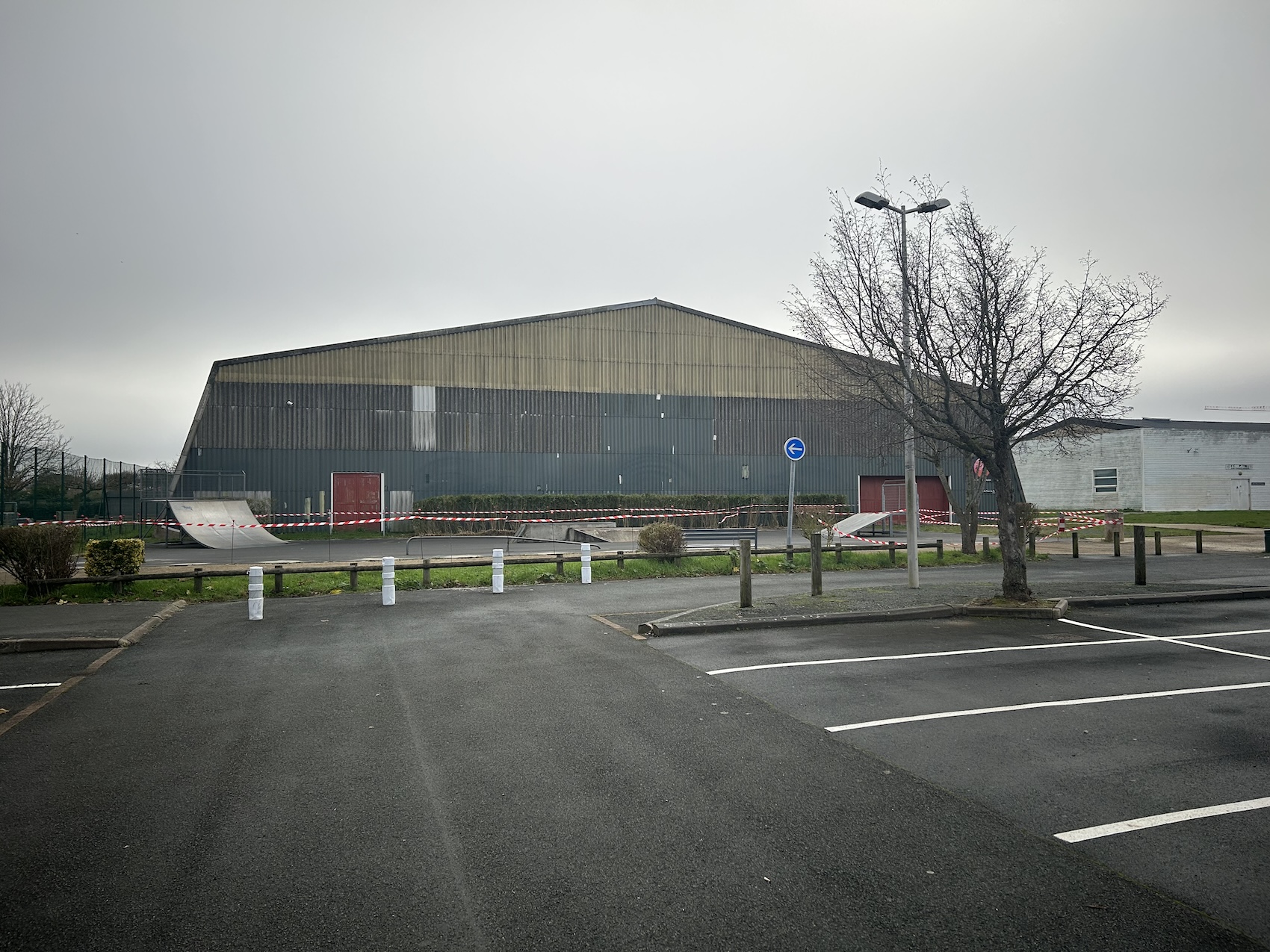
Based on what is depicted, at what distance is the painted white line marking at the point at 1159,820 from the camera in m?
4.34

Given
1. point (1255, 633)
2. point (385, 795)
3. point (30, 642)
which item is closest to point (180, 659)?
point (30, 642)

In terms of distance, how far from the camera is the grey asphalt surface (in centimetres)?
346

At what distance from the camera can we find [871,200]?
539 inches

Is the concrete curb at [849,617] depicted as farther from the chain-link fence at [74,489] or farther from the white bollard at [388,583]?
the chain-link fence at [74,489]

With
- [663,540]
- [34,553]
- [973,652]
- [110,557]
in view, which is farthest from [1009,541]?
[34,553]

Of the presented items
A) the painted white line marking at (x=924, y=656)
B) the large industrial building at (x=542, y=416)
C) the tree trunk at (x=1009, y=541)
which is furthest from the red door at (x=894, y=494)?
the painted white line marking at (x=924, y=656)

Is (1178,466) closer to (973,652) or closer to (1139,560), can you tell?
(1139,560)

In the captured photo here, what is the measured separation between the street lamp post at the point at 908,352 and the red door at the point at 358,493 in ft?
88.7

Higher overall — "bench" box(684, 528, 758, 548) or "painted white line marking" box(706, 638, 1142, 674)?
"bench" box(684, 528, 758, 548)

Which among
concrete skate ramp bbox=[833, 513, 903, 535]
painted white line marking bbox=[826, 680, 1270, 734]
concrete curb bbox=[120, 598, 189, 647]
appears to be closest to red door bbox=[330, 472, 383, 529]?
concrete curb bbox=[120, 598, 189, 647]

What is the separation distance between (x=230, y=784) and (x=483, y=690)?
2.74m

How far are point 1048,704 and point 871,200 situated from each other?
9297mm

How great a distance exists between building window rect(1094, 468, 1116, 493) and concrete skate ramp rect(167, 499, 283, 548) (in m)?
47.6

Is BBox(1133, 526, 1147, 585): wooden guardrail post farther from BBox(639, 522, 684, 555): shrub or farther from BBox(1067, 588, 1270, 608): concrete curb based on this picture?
BBox(639, 522, 684, 555): shrub
